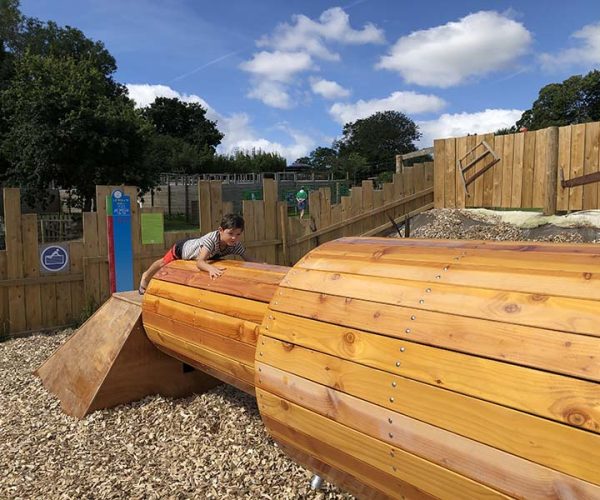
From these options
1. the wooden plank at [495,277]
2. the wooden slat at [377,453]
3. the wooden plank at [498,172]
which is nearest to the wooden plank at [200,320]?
the wooden slat at [377,453]

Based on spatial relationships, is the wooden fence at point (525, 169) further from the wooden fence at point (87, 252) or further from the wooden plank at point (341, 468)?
the wooden plank at point (341, 468)

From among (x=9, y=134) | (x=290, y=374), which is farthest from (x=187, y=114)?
(x=290, y=374)

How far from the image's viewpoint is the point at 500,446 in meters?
1.46

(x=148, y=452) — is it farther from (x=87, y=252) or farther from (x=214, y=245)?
Result: (x=87, y=252)

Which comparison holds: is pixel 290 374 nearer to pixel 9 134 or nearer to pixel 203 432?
pixel 203 432

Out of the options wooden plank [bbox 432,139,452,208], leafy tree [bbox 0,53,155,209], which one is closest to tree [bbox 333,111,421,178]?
leafy tree [bbox 0,53,155,209]

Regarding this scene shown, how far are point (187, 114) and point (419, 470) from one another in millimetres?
89375

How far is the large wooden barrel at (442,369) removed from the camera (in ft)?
4.53

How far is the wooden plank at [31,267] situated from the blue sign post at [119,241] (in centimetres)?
81

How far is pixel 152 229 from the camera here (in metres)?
6.93

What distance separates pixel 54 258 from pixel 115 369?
9.34 ft

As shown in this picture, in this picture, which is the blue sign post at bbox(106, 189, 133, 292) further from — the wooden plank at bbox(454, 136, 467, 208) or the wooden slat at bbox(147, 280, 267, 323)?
the wooden plank at bbox(454, 136, 467, 208)

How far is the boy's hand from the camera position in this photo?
136 inches

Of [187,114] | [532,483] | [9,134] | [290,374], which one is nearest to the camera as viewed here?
[532,483]
